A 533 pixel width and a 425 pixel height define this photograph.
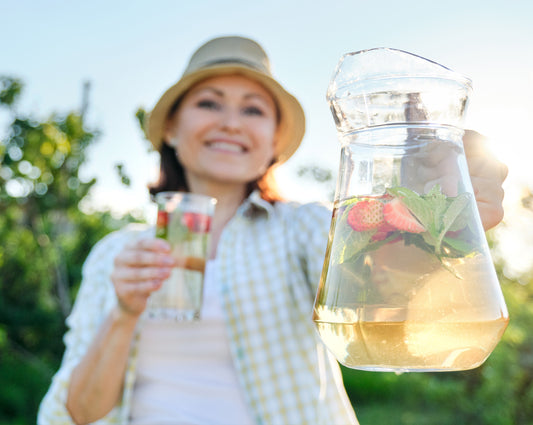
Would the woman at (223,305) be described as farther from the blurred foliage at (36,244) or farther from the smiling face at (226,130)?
the blurred foliage at (36,244)

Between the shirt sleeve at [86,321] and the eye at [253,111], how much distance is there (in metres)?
0.73

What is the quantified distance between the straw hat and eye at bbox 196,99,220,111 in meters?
0.10

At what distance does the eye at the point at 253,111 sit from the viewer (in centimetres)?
237

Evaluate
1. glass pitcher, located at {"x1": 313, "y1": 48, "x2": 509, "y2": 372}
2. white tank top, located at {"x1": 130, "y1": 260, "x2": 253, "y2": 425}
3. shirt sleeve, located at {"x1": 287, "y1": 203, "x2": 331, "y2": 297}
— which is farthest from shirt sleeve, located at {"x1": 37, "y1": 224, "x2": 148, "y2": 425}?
glass pitcher, located at {"x1": 313, "y1": 48, "x2": 509, "y2": 372}

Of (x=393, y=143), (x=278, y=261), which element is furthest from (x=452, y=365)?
(x=278, y=261)

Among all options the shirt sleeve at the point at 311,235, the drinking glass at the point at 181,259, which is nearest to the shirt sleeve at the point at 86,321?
the drinking glass at the point at 181,259

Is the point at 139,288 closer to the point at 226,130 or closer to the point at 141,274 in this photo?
the point at 141,274

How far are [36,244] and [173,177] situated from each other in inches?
258

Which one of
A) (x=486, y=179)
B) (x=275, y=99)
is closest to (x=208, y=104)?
(x=275, y=99)

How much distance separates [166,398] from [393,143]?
1454mm

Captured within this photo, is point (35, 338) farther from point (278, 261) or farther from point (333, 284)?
point (333, 284)

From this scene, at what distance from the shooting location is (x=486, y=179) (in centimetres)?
105

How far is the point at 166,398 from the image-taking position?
197 cm

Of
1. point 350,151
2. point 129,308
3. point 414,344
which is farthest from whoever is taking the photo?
point 129,308
